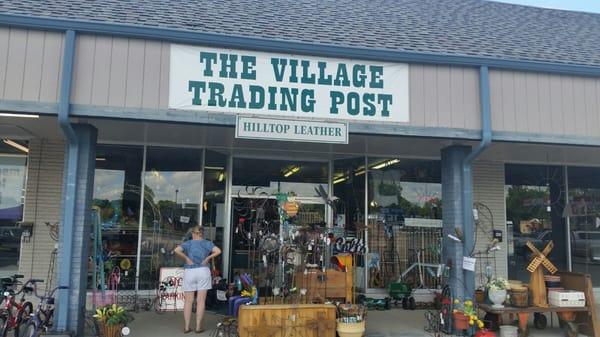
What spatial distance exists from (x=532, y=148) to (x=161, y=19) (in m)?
6.87

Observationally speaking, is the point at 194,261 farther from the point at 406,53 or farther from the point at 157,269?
the point at 406,53

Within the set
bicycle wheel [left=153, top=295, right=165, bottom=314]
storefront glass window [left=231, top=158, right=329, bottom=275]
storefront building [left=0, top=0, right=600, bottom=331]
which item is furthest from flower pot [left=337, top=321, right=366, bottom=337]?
bicycle wheel [left=153, top=295, right=165, bottom=314]

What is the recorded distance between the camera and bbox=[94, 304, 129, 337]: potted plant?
6684 millimetres

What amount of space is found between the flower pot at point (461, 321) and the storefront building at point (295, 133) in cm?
57

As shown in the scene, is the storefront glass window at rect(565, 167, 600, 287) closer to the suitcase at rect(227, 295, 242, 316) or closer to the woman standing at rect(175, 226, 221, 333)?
the suitcase at rect(227, 295, 242, 316)

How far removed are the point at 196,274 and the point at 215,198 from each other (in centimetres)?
301

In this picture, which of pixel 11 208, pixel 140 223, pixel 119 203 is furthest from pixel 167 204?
pixel 11 208

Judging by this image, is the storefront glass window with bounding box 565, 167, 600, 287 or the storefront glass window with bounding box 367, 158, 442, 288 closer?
the storefront glass window with bounding box 367, 158, 442, 288

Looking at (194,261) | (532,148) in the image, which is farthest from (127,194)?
(532,148)

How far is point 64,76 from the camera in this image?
6258mm

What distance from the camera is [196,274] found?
7.50 m

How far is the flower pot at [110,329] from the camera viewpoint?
6691 millimetres

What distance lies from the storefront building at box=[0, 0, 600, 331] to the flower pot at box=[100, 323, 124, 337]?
0.43 metres

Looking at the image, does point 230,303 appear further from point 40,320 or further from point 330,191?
point 330,191
